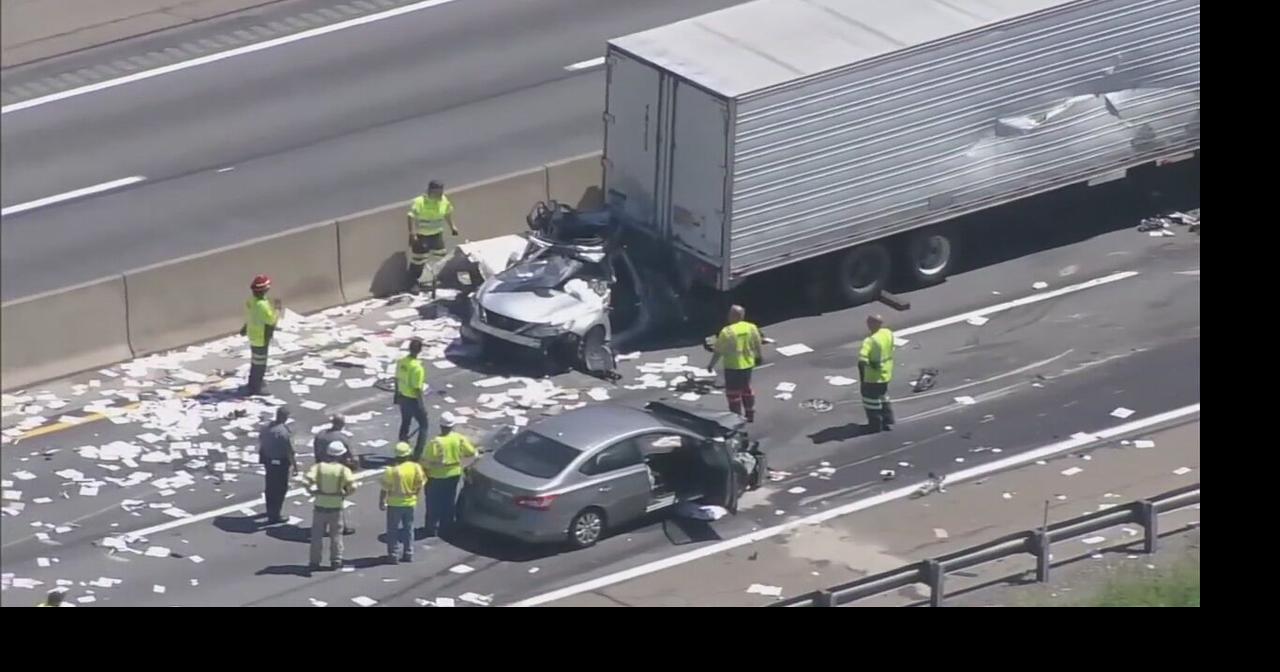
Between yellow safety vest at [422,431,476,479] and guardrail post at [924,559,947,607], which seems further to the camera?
yellow safety vest at [422,431,476,479]

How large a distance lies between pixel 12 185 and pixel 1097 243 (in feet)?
47.7

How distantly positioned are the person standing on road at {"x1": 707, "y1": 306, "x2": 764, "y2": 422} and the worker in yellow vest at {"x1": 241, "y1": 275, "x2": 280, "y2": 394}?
16.5 ft

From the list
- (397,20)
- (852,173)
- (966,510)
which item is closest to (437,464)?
(966,510)

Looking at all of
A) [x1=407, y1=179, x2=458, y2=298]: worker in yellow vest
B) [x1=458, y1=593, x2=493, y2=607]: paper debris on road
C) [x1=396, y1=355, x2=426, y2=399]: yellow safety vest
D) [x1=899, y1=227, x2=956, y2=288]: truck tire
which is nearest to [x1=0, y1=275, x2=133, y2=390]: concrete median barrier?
[x1=407, y1=179, x2=458, y2=298]: worker in yellow vest

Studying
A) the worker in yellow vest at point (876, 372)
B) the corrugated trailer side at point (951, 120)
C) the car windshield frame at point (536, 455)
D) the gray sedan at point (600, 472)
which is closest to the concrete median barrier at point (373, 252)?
the corrugated trailer side at point (951, 120)

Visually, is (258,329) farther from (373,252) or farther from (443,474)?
(443,474)

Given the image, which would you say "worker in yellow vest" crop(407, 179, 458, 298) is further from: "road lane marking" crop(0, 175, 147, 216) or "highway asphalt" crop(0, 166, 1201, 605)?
"road lane marking" crop(0, 175, 147, 216)

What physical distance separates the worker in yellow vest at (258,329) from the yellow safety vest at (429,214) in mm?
3078

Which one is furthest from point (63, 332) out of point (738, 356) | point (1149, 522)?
point (1149, 522)

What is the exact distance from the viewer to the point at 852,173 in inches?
1235

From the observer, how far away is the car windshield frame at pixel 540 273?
30.7 meters

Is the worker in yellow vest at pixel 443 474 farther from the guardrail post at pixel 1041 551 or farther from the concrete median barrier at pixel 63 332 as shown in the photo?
the concrete median barrier at pixel 63 332

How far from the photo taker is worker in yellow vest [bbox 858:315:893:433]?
93.4 feet

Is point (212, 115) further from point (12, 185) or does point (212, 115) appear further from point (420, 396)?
point (420, 396)
